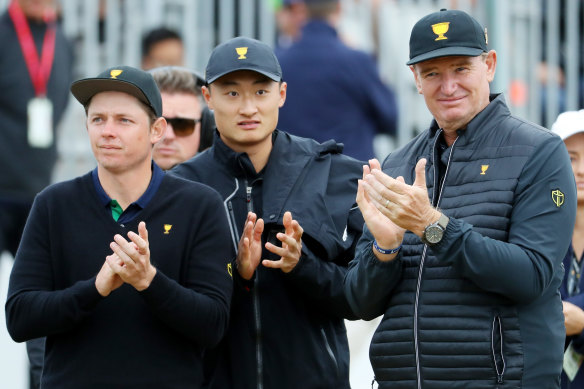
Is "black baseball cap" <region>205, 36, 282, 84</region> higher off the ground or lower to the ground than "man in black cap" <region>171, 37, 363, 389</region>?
higher

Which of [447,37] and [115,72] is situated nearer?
[447,37]

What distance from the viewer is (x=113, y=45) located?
8148 mm

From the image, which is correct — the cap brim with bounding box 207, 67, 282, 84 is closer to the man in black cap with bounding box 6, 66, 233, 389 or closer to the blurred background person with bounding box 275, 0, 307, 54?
the man in black cap with bounding box 6, 66, 233, 389

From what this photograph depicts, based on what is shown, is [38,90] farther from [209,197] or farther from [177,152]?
[209,197]

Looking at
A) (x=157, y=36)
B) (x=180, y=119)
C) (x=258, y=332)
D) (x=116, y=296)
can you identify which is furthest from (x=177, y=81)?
(x=157, y=36)

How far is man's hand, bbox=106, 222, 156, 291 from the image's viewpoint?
12.5ft

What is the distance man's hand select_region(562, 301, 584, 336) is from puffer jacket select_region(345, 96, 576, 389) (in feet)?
2.50

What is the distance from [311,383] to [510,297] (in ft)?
3.35

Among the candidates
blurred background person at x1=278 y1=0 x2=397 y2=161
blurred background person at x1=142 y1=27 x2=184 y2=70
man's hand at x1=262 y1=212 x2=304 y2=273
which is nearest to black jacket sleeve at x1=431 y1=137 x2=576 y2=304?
man's hand at x1=262 y1=212 x2=304 y2=273

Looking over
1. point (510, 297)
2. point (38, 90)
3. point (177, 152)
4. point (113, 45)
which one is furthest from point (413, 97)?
point (510, 297)

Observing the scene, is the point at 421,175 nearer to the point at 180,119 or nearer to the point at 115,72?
the point at 115,72

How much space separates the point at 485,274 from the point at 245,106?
1.33m

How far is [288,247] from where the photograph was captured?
4379 mm

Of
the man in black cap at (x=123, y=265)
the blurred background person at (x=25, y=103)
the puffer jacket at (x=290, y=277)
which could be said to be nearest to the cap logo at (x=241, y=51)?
the puffer jacket at (x=290, y=277)
